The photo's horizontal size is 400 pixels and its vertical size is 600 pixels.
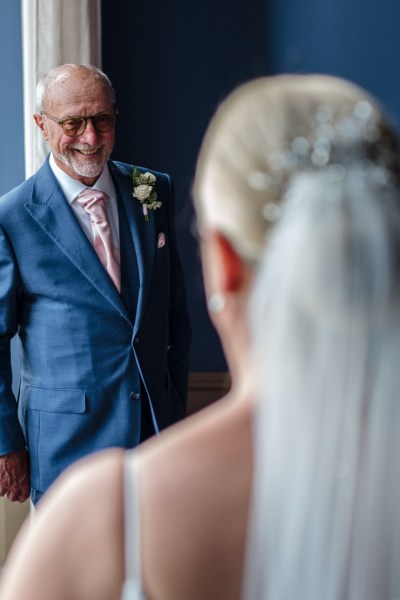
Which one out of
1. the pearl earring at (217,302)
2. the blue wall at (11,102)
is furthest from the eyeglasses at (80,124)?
the pearl earring at (217,302)

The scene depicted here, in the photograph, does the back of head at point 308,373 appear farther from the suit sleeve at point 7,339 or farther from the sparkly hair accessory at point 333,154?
the suit sleeve at point 7,339

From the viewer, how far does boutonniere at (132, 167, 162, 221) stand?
128 inches

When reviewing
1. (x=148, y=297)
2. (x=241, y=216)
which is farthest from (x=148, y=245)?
(x=241, y=216)

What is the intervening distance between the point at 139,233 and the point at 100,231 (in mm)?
123

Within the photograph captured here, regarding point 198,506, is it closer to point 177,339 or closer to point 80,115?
point 80,115

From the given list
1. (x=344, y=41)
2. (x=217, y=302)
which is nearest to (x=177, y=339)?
(x=344, y=41)

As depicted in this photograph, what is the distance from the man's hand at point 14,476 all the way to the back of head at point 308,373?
2.18 meters

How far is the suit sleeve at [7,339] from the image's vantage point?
3.05m

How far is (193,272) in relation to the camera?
5004 millimetres

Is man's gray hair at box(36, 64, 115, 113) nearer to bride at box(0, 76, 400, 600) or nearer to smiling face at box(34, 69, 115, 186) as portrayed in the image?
smiling face at box(34, 69, 115, 186)

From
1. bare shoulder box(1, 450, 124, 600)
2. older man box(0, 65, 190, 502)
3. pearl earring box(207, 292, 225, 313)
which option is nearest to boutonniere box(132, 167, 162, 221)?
older man box(0, 65, 190, 502)

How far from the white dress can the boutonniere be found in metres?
2.20

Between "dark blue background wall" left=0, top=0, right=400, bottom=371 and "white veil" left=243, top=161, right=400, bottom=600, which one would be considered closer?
"white veil" left=243, top=161, right=400, bottom=600

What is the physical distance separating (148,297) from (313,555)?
2113 millimetres
